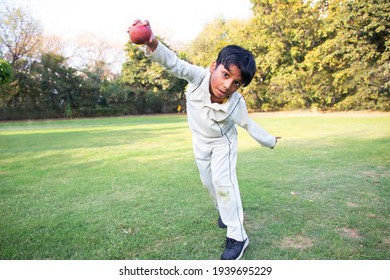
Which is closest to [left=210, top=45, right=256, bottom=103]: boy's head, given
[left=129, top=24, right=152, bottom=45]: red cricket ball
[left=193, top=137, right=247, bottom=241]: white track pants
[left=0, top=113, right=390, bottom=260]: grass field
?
[left=193, top=137, right=247, bottom=241]: white track pants

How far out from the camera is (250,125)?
9.25 feet

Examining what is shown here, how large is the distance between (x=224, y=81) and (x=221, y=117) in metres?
0.33

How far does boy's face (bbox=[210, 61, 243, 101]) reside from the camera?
2.40m

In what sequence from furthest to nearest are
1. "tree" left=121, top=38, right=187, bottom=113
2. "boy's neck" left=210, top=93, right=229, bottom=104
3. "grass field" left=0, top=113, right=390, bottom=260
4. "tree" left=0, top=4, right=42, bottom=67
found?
"tree" left=121, top=38, right=187, bottom=113 < "tree" left=0, top=4, right=42, bottom=67 < "boy's neck" left=210, top=93, right=229, bottom=104 < "grass field" left=0, top=113, right=390, bottom=260

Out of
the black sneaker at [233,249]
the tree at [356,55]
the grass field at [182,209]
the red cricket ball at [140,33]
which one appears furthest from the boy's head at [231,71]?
the tree at [356,55]

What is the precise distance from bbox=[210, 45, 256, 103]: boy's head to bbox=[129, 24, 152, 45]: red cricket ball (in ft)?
2.08

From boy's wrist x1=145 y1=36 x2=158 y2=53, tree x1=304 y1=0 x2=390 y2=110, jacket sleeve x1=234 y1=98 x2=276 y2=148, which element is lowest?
jacket sleeve x1=234 y1=98 x2=276 y2=148

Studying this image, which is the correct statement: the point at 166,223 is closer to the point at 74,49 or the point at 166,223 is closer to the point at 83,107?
the point at 83,107

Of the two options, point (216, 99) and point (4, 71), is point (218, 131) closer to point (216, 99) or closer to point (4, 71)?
point (216, 99)

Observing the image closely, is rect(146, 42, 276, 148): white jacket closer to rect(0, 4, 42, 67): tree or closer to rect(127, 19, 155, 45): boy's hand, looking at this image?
rect(127, 19, 155, 45): boy's hand

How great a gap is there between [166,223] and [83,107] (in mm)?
30016

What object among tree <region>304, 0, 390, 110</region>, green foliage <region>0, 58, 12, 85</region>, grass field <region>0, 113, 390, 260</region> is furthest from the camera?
tree <region>304, 0, 390, 110</region>

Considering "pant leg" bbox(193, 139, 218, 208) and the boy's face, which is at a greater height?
the boy's face

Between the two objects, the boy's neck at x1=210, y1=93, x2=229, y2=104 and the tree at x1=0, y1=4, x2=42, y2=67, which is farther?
the tree at x1=0, y1=4, x2=42, y2=67
